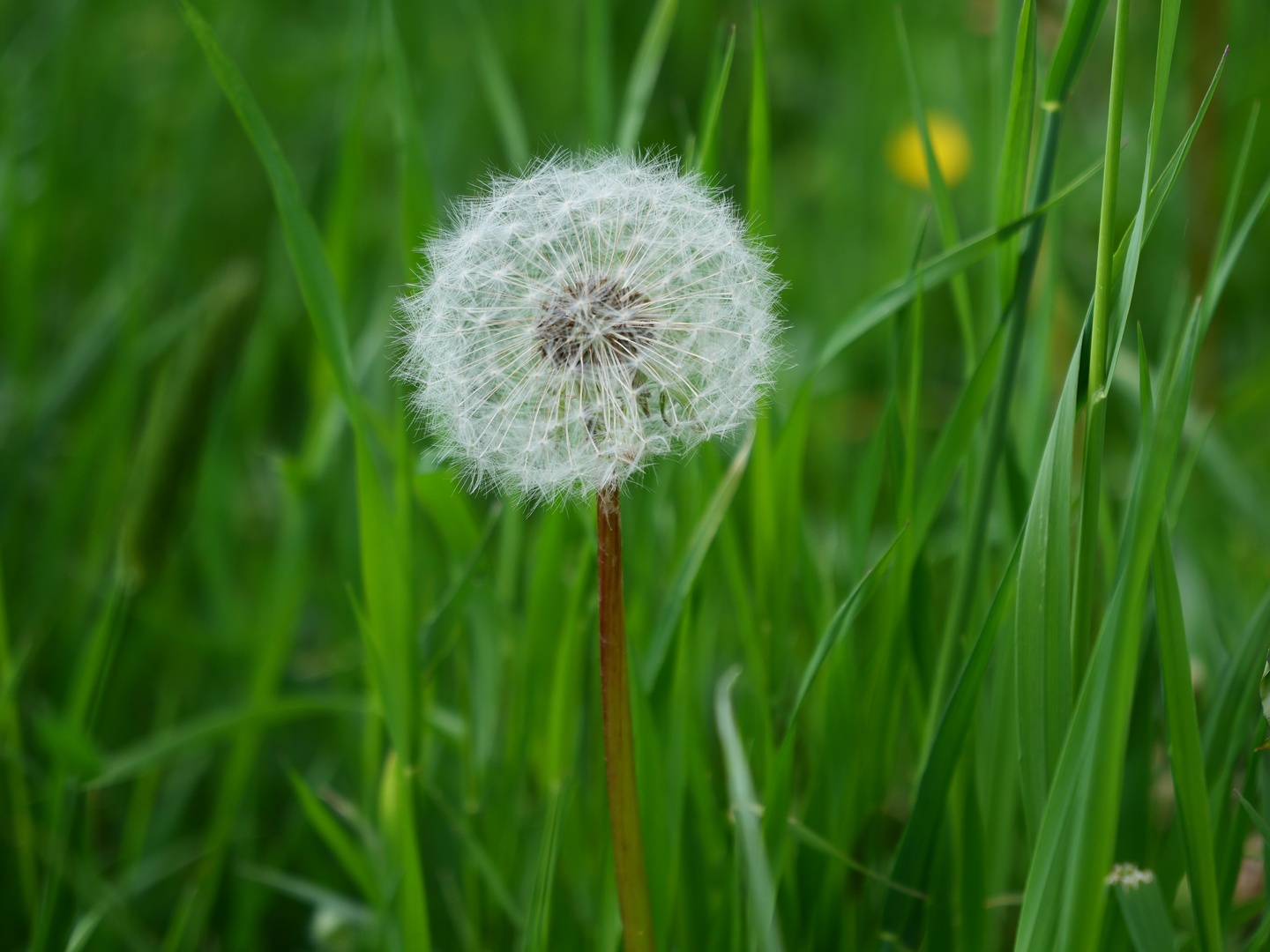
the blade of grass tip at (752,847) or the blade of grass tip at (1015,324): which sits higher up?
the blade of grass tip at (1015,324)

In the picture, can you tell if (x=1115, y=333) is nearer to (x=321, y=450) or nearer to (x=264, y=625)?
(x=321, y=450)

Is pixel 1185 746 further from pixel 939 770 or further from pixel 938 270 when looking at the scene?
pixel 938 270

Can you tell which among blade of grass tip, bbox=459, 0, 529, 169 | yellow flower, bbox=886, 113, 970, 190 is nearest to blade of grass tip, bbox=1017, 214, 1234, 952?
blade of grass tip, bbox=459, 0, 529, 169

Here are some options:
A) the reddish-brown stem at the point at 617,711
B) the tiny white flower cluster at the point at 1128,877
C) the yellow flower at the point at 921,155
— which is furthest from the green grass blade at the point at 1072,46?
the yellow flower at the point at 921,155

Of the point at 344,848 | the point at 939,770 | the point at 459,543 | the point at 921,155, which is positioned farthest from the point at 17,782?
the point at 921,155

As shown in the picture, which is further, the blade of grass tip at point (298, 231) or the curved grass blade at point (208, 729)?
the curved grass blade at point (208, 729)

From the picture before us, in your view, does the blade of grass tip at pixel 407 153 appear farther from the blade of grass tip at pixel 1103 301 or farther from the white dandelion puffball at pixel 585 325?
the blade of grass tip at pixel 1103 301
